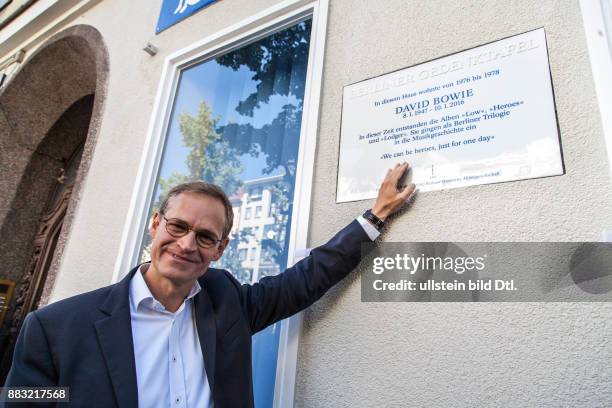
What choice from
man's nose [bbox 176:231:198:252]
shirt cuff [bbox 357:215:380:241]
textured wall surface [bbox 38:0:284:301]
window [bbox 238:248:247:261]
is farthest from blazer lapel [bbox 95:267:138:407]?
textured wall surface [bbox 38:0:284:301]

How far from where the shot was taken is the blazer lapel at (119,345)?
1.14 meters

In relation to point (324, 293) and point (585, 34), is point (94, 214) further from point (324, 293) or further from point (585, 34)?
point (585, 34)

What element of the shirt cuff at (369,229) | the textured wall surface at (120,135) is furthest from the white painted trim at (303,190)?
the textured wall surface at (120,135)

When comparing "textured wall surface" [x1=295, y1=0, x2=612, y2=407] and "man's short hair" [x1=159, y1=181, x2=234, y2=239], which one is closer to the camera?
"textured wall surface" [x1=295, y1=0, x2=612, y2=407]

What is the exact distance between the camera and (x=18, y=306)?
4.32m

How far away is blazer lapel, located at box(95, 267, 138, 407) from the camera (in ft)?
3.76

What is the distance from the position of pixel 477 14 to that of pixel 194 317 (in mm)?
1720

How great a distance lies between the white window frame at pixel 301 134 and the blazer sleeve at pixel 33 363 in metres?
0.83

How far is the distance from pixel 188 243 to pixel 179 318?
0.32 m

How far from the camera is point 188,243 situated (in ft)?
4.47

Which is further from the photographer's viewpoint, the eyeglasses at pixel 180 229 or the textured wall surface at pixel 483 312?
the eyeglasses at pixel 180 229

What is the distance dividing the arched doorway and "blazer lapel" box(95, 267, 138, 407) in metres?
3.48

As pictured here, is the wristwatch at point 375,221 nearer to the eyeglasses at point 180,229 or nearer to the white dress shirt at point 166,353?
the white dress shirt at point 166,353

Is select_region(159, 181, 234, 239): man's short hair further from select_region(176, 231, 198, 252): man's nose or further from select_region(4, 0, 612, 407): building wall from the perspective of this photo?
select_region(4, 0, 612, 407): building wall
